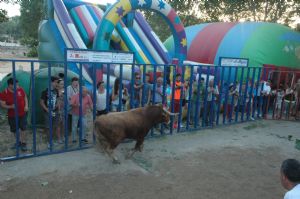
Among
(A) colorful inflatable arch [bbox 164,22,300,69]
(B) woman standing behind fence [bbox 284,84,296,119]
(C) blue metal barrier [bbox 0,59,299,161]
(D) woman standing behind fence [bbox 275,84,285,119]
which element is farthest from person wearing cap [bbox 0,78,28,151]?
(A) colorful inflatable arch [bbox 164,22,300,69]

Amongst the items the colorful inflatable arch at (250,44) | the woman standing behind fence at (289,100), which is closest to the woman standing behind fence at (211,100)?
the woman standing behind fence at (289,100)

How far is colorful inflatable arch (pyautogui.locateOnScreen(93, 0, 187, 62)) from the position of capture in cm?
991

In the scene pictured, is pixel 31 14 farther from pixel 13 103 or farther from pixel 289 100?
pixel 13 103

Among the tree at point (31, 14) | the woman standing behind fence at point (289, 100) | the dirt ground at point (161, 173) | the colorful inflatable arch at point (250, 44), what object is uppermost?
the tree at point (31, 14)

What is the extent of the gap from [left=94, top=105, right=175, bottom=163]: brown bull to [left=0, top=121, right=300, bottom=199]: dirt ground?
0.41 meters

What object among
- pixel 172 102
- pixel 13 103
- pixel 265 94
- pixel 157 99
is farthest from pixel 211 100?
pixel 13 103

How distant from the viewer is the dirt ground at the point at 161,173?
4922 mm

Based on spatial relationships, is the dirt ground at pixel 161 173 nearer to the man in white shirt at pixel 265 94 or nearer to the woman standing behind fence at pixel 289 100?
the man in white shirt at pixel 265 94

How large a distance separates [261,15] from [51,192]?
23.7 m

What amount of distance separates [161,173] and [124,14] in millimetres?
6474

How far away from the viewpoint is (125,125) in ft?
19.7

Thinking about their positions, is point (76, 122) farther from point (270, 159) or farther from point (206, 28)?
point (206, 28)

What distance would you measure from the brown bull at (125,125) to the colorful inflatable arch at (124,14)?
4342mm

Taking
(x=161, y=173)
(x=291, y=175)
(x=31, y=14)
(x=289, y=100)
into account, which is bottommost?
(x=161, y=173)
